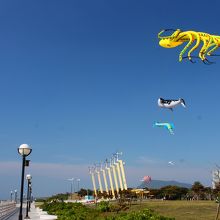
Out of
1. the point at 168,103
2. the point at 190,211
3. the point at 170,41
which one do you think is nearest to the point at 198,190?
the point at 190,211

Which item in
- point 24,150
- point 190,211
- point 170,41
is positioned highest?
point 170,41

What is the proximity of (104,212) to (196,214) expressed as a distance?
1252 centimetres

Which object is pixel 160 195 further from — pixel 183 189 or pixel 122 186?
pixel 122 186

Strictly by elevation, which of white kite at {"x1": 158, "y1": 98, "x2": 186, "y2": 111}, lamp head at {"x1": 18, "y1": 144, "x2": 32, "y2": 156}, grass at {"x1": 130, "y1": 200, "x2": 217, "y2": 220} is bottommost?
grass at {"x1": 130, "y1": 200, "x2": 217, "y2": 220}

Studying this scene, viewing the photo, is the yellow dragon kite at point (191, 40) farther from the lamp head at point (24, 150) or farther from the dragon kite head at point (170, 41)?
the lamp head at point (24, 150)

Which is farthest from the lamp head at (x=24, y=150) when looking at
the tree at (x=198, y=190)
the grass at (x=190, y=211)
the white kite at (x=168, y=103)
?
the tree at (x=198, y=190)

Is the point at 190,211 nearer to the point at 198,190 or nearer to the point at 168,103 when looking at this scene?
the point at 168,103

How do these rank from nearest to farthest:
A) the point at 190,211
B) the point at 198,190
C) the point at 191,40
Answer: the point at 191,40
the point at 190,211
the point at 198,190

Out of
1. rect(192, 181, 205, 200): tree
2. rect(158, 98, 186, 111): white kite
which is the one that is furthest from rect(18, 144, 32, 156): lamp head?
rect(192, 181, 205, 200): tree

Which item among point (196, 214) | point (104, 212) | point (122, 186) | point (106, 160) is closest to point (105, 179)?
point (106, 160)

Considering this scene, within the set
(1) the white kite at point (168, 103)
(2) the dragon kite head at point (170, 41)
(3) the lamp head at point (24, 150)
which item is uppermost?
(2) the dragon kite head at point (170, 41)

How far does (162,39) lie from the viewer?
17.7 m

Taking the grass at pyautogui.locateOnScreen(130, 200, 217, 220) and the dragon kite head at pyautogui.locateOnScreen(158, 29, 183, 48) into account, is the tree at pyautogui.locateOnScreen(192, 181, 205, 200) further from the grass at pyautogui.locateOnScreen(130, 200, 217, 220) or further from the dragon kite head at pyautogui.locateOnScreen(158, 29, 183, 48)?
the dragon kite head at pyautogui.locateOnScreen(158, 29, 183, 48)

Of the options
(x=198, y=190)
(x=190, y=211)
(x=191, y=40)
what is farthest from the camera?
(x=198, y=190)
